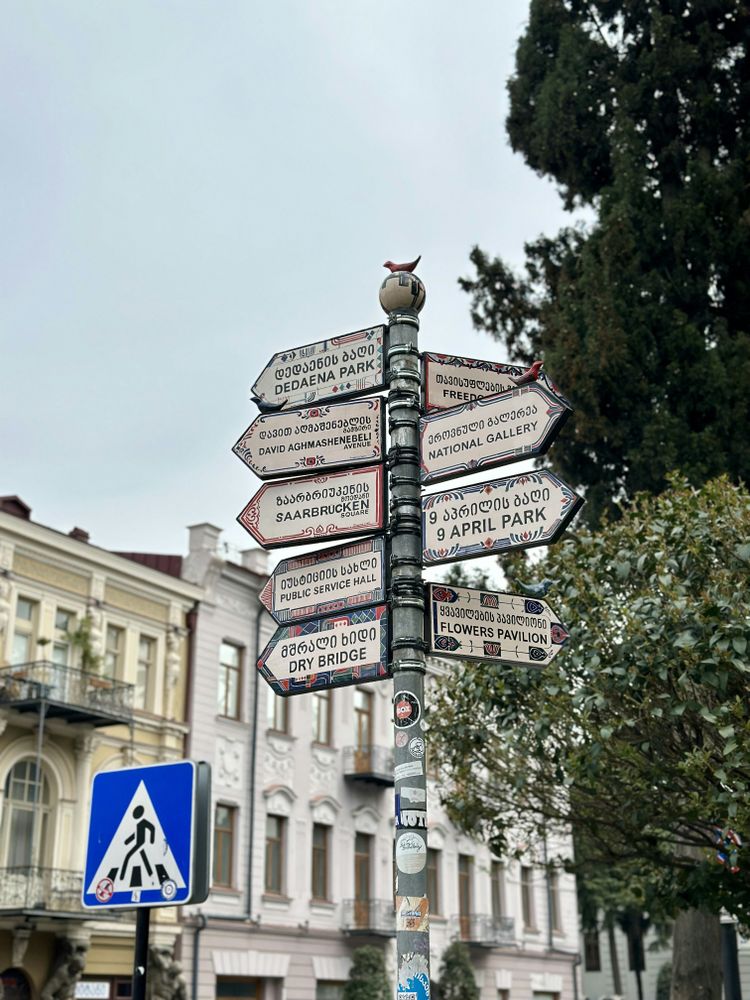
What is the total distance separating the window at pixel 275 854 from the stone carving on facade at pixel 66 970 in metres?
5.91

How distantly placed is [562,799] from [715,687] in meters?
4.29

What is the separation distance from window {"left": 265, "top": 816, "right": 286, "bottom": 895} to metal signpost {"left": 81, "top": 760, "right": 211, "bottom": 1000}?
82.0 feet

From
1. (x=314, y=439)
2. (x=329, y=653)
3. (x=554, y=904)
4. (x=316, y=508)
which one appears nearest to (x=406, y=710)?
(x=329, y=653)

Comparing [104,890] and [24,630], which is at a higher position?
[24,630]

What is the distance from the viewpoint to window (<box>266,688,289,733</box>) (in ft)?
98.5

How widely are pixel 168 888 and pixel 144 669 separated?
23.2m

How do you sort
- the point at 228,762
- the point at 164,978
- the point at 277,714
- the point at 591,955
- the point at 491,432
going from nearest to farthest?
the point at 491,432
the point at 164,978
the point at 228,762
the point at 277,714
the point at 591,955

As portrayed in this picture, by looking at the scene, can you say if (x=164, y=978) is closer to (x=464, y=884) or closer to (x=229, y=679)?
(x=229, y=679)

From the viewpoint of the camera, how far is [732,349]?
2134 cm

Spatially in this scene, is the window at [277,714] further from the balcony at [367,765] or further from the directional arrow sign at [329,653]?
the directional arrow sign at [329,653]

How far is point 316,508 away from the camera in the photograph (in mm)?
5957

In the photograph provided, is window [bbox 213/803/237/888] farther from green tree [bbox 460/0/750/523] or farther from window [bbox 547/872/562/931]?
window [bbox 547/872/562/931]

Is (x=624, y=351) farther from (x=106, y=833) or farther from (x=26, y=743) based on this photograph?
(x=106, y=833)

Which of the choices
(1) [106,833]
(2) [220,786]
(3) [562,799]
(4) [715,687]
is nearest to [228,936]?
(2) [220,786]
